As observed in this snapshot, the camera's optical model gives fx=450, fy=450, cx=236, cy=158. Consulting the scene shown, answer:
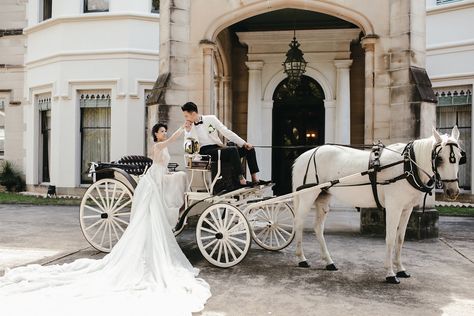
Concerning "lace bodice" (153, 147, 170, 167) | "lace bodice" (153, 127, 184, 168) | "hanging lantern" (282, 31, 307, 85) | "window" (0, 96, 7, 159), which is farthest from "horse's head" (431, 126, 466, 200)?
"window" (0, 96, 7, 159)

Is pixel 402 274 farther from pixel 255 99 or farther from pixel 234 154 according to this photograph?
pixel 255 99

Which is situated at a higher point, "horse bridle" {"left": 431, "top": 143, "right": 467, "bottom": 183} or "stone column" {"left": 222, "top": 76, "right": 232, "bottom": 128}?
"stone column" {"left": 222, "top": 76, "right": 232, "bottom": 128}

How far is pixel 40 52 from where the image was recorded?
16.0 meters

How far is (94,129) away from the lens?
1552cm

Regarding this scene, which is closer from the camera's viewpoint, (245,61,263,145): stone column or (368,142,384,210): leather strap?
(368,142,384,210): leather strap

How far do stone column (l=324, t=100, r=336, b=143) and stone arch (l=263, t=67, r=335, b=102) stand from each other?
0.59 ft

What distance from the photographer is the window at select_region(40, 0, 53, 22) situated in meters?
16.6

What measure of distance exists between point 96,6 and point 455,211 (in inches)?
511

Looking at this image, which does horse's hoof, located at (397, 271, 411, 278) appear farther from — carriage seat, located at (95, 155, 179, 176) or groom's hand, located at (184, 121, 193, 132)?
carriage seat, located at (95, 155, 179, 176)

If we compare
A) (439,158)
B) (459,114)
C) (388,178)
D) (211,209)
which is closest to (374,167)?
(388,178)

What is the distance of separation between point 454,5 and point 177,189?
11376 mm

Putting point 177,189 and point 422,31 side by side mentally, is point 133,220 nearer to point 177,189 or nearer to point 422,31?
point 177,189

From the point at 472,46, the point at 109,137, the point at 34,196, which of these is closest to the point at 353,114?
the point at 472,46

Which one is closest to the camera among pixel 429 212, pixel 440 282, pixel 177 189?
pixel 440 282
